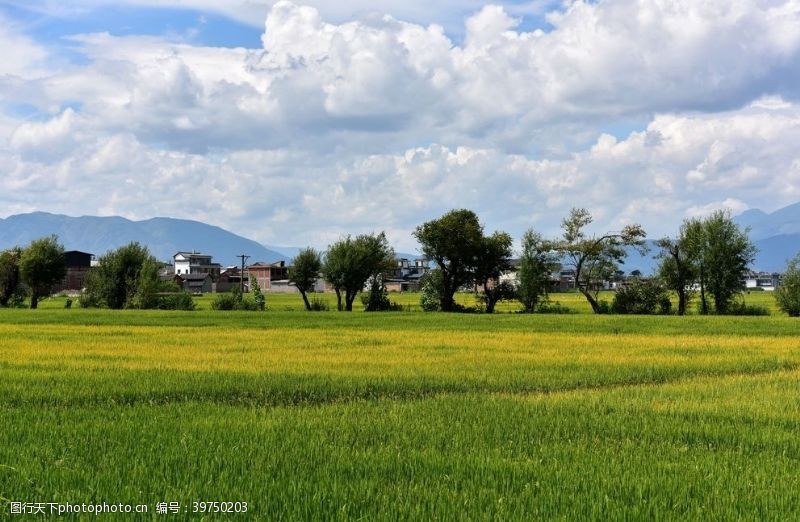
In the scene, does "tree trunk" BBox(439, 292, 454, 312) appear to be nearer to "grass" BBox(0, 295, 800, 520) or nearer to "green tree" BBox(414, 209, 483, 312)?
"green tree" BBox(414, 209, 483, 312)

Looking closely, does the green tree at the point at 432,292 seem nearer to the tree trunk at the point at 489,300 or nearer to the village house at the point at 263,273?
the tree trunk at the point at 489,300

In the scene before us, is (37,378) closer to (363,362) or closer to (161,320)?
(363,362)

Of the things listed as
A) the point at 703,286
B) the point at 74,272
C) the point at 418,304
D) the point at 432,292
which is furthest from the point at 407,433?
the point at 74,272

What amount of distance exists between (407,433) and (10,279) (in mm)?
86979

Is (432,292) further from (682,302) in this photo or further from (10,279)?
(10,279)

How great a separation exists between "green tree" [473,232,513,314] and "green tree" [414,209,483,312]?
626 mm

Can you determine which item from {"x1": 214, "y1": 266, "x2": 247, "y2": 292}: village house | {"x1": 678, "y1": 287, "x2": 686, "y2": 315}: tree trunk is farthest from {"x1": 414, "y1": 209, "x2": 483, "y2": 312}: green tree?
{"x1": 214, "y1": 266, "x2": 247, "y2": 292}: village house

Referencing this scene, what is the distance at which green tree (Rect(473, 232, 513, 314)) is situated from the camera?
239 ft

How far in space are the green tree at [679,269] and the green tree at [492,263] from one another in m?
15.1

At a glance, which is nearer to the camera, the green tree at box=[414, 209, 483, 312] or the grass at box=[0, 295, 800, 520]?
the grass at box=[0, 295, 800, 520]

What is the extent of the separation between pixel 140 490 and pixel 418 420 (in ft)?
18.1

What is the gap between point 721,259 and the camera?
6569 cm

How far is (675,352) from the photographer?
2709 cm

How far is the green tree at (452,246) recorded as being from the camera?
235 ft
